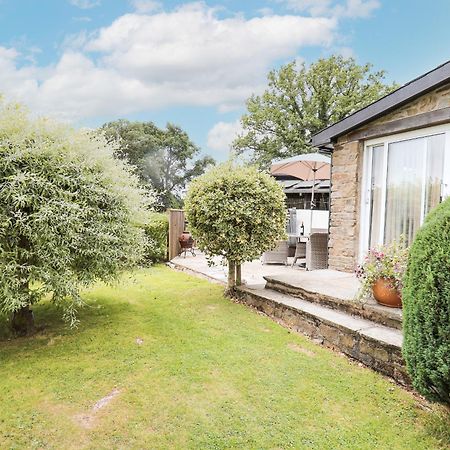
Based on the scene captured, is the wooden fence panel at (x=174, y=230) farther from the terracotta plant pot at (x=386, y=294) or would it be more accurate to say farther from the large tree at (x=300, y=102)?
the large tree at (x=300, y=102)

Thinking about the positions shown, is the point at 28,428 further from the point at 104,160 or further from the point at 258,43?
the point at 258,43

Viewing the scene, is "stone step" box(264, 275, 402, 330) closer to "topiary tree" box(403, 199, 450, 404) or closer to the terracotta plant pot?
the terracotta plant pot

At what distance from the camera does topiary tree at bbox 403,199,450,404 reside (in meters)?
2.26

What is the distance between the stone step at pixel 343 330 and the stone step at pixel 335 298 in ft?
0.20

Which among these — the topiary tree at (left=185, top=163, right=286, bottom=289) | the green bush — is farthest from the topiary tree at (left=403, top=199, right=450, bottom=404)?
the green bush

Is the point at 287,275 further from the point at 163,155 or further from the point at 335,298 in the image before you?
the point at 163,155

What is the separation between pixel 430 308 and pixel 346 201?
4.49 metres

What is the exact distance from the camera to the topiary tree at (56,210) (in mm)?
3787

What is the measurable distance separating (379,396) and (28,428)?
2906mm

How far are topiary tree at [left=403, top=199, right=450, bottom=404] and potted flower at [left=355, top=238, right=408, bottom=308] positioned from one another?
5.29ft

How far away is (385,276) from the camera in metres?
4.16

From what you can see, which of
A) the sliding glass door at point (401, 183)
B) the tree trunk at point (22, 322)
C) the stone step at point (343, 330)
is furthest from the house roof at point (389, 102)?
the tree trunk at point (22, 322)

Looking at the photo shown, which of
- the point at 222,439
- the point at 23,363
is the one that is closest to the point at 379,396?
the point at 222,439

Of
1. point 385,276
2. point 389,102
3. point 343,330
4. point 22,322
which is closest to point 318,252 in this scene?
point 389,102
